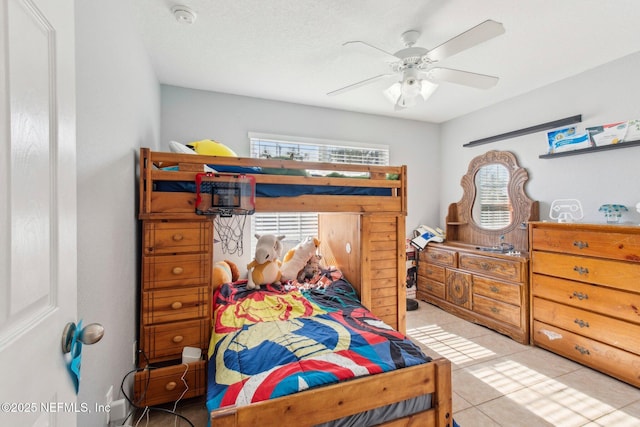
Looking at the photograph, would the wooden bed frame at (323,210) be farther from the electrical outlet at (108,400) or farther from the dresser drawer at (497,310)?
the dresser drawer at (497,310)

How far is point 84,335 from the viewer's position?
1.98 ft

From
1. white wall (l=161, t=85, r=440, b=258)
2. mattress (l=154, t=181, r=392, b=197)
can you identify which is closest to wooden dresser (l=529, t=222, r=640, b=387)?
mattress (l=154, t=181, r=392, b=197)

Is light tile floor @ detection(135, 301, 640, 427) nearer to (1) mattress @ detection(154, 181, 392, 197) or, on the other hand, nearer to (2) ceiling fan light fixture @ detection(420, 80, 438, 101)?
(1) mattress @ detection(154, 181, 392, 197)

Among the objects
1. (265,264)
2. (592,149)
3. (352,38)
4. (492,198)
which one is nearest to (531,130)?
(592,149)

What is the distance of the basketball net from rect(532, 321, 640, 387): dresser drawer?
3146 mm

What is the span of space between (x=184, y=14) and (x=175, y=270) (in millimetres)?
1729

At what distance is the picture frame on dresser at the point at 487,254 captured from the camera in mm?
2854

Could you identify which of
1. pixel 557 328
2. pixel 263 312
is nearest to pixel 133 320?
pixel 263 312

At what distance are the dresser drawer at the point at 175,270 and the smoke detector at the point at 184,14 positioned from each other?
1.63 meters

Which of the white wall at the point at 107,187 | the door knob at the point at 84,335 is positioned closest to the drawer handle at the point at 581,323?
the door knob at the point at 84,335

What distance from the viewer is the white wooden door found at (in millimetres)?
426

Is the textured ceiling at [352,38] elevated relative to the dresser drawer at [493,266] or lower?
elevated

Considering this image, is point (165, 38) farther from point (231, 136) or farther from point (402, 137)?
point (402, 137)

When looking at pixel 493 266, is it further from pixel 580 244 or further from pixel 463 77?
pixel 463 77
